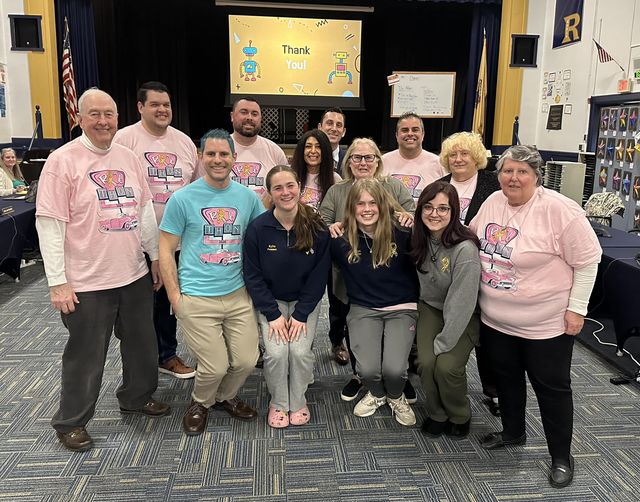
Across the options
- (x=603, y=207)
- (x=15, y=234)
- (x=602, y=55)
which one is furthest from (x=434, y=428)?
(x=602, y=55)

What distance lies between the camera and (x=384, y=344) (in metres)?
2.48

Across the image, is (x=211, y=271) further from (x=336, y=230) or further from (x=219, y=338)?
(x=336, y=230)

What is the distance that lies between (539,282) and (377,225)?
764 millimetres

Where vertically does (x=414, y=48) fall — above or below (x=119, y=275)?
above

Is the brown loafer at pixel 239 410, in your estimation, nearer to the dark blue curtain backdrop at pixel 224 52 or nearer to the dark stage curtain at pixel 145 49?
the dark blue curtain backdrop at pixel 224 52

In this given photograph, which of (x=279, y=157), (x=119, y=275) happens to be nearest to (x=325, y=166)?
(x=279, y=157)

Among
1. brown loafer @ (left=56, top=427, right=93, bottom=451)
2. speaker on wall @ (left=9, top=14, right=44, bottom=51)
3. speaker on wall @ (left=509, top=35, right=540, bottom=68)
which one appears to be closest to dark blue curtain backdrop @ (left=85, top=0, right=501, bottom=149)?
speaker on wall @ (left=509, top=35, right=540, bottom=68)

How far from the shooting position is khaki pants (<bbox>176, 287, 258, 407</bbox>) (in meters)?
2.34

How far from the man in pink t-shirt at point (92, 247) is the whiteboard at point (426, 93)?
703cm

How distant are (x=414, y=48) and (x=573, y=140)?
12.6 ft

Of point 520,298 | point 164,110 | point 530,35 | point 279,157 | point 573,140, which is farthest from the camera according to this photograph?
point 530,35

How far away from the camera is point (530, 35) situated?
26.2 ft

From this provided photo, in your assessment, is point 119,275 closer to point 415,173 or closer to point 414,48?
point 415,173

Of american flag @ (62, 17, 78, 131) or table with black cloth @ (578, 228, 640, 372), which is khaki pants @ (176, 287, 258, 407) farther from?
american flag @ (62, 17, 78, 131)
